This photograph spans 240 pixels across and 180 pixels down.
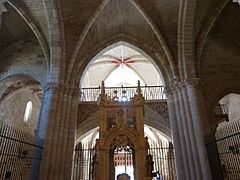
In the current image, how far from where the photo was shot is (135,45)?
11.7 m

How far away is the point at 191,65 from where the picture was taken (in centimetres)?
987

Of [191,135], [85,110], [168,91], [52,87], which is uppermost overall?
[85,110]

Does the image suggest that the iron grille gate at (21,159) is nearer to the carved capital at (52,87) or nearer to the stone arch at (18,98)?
the carved capital at (52,87)

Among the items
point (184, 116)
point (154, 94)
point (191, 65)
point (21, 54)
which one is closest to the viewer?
point (184, 116)

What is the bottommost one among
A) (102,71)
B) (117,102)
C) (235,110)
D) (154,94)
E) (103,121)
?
(103,121)

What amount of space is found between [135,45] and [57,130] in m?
5.92

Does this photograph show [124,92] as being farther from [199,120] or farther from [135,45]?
[199,120]

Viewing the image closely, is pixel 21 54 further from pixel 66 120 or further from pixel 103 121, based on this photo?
pixel 103 121

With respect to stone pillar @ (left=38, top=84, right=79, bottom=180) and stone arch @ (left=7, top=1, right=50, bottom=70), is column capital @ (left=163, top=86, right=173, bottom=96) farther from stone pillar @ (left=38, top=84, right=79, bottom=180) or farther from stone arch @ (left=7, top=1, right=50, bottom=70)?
stone arch @ (left=7, top=1, right=50, bottom=70)

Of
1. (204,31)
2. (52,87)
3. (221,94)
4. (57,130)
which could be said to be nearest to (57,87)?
(52,87)

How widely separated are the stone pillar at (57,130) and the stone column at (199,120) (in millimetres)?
4833

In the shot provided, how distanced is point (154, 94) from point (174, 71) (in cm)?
673

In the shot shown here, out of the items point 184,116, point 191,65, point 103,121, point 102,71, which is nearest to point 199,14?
point 191,65

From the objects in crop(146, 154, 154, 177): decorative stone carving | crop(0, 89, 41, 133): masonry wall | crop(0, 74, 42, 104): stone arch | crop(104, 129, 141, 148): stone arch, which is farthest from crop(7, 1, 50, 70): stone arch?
crop(146, 154, 154, 177): decorative stone carving
